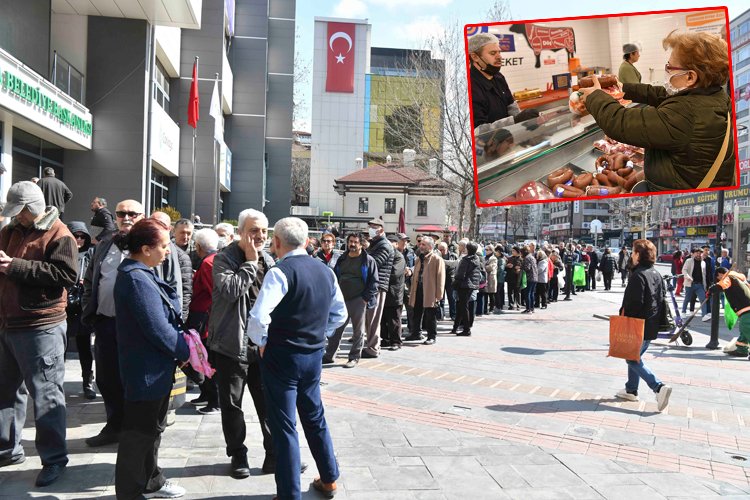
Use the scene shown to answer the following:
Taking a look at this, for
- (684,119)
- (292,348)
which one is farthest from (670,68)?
(292,348)

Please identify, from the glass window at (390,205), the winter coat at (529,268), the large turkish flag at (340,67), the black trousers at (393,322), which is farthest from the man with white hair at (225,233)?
the large turkish flag at (340,67)

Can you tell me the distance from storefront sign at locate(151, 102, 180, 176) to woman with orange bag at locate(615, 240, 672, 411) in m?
16.9

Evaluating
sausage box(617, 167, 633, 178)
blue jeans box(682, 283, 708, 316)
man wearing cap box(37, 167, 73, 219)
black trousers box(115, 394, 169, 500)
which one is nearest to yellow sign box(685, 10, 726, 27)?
sausage box(617, 167, 633, 178)

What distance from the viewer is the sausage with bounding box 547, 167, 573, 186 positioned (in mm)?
4263

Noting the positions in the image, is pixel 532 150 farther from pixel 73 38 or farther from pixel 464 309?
pixel 73 38

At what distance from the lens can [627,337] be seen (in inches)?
260

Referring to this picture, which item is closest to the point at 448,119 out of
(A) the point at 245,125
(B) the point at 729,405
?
(B) the point at 729,405

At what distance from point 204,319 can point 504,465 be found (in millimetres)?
2914

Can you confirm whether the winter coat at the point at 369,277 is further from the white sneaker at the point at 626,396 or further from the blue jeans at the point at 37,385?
the blue jeans at the point at 37,385

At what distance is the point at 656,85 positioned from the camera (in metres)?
3.57

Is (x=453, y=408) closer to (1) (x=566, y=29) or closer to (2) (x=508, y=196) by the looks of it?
(2) (x=508, y=196)

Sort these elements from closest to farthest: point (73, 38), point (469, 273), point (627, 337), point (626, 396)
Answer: point (627, 337)
point (626, 396)
point (469, 273)
point (73, 38)

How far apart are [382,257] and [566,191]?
195 inches

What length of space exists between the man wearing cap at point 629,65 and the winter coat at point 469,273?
26.1 ft
